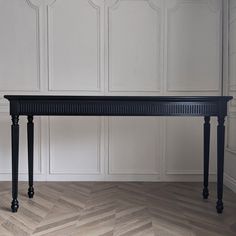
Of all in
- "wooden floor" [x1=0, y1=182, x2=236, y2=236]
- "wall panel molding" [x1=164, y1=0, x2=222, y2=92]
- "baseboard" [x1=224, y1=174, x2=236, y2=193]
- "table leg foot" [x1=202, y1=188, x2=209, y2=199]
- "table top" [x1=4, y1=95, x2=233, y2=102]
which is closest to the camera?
"wooden floor" [x1=0, y1=182, x2=236, y2=236]

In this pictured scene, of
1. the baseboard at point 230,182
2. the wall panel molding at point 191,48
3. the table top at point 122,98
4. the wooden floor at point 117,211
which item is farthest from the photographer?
the wall panel molding at point 191,48

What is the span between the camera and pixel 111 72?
9.10 feet

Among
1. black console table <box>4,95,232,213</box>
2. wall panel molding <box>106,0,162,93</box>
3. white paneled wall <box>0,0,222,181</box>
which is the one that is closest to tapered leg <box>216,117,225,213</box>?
black console table <box>4,95,232,213</box>

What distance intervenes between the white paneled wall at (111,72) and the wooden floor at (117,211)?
10.1 inches

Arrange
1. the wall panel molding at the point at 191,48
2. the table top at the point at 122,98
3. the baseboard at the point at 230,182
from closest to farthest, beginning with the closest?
the table top at the point at 122,98 < the baseboard at the point at 230,182 < the wall panel molding at the point at 191,48

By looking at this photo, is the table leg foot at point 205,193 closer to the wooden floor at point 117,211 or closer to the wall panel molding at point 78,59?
the wooden floor at point 117,211

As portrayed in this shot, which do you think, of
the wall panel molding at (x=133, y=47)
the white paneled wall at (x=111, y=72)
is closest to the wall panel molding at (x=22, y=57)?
the white paneled wall at (x=111, y=72)

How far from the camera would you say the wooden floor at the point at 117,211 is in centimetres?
167

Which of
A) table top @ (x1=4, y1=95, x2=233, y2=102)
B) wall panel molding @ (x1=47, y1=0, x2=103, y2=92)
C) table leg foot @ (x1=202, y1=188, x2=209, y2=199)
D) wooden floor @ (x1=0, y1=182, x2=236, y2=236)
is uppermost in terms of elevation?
wall panel molding @ (x1=47, y1=0, x2=103, y2=92)

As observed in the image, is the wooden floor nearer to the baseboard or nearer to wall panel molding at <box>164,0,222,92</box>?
the baseboard

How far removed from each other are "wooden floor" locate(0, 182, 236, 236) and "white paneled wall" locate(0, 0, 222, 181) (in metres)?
0.26

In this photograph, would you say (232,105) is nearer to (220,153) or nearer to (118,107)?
(220,153)

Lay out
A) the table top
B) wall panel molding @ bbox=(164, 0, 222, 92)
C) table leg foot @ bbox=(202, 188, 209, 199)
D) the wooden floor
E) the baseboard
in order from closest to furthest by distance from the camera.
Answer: the wooden floor < the table top < table leg foot @ bbox=(202, 188, 209, 199) < the baseboard < wall panel molding @ bbox=(164, 0, 222, 92)

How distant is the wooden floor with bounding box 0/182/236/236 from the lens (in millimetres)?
1671
